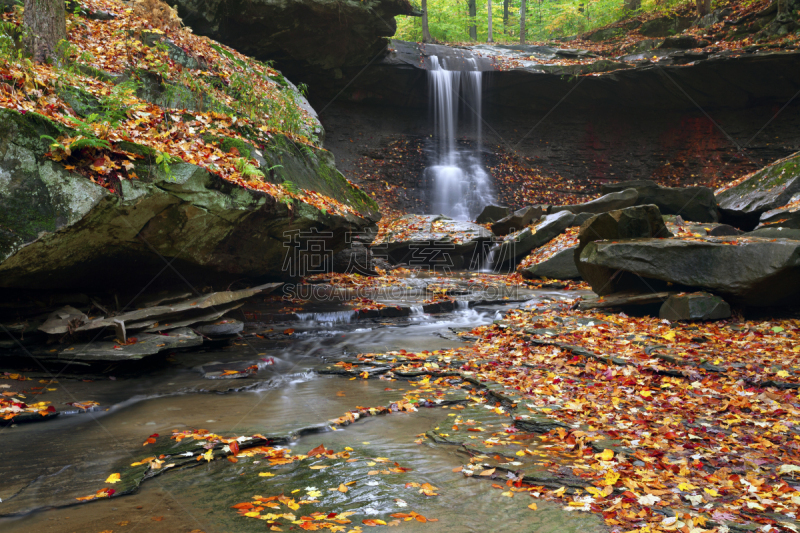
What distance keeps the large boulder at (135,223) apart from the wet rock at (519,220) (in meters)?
8.37

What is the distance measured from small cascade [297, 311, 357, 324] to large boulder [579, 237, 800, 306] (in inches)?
181

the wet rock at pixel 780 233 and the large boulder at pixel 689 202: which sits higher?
the large boulder at pixel 689 202

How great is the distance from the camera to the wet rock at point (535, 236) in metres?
14.0

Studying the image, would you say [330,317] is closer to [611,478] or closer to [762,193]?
[611,478]

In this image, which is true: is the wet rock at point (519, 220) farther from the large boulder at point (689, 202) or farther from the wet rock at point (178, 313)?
the wet rock at point (178, 313)

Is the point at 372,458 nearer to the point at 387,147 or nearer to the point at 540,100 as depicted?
the point at 387,147

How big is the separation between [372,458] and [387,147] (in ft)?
68.1

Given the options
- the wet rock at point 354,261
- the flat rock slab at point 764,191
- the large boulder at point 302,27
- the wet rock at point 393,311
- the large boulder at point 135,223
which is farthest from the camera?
the large boulder at point 302,27

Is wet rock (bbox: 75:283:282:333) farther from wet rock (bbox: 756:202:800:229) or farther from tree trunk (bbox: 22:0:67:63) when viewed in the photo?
wet rock (bbox: 756:202:800:229)

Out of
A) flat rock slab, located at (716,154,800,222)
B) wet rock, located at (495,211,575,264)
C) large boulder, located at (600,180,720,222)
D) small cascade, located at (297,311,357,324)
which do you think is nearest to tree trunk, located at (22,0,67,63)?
small cascade, located at (297,311,357,324)

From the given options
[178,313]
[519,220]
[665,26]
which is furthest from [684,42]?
[178,313]

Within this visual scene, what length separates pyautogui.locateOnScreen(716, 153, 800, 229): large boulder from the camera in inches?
466

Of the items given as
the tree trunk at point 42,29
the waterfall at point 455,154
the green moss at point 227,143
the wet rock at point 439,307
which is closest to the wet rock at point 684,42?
the waterfall at point 455,154

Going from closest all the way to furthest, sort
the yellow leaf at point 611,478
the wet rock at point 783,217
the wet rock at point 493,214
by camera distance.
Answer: the yellow leaf at point 611,478 < the wet rock at point 783,217 < the wet rock at point 493,214
